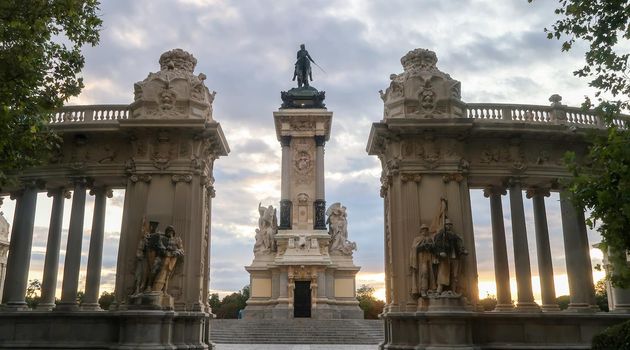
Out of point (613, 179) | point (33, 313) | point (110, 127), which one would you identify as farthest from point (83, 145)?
point (613, 179)

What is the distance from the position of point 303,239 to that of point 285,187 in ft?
15.7

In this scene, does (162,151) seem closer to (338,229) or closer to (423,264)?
(423,264)

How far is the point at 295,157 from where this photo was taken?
43594 millimetres

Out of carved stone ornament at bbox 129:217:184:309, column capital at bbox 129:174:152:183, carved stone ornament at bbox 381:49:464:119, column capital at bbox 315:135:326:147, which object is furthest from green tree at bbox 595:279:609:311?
column capital at bbox 129:174:152:183

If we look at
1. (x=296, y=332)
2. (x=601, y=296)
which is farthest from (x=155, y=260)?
(x=601, y=296)

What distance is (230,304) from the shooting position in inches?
2990

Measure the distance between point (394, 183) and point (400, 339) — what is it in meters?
5.76

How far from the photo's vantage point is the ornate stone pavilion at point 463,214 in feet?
66.1

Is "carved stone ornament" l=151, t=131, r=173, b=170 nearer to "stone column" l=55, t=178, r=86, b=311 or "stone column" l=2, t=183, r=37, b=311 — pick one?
"stone column" l=55, t=178, r=86, b=311

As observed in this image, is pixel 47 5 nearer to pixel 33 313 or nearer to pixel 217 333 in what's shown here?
pixel 33 313

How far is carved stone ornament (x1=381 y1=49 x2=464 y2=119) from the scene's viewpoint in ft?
73.0

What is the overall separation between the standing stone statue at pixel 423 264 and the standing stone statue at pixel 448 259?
25 centimetres

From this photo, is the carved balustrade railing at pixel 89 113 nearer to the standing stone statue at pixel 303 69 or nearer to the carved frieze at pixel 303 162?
the carved frieze at pixel 303 162

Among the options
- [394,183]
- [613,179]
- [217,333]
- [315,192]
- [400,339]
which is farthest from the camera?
[315,192]
